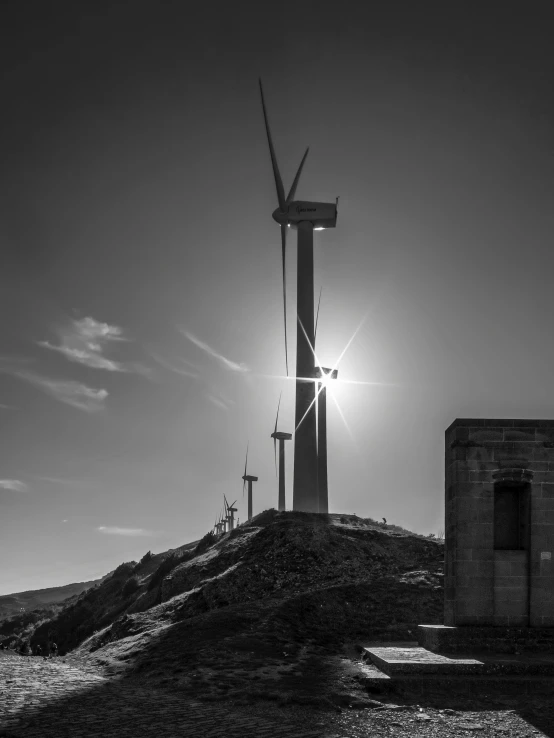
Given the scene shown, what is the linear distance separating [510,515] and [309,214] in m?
Answer: 35.6

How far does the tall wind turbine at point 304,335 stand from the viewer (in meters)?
50.7

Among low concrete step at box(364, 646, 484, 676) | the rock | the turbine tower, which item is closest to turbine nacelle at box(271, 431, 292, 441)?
the turbine tower

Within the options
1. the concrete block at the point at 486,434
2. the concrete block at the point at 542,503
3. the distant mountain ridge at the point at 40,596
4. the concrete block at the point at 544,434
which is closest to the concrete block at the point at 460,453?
the concrete block at the point at 486,434

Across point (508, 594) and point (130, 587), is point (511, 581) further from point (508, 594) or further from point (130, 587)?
point (130, 587)

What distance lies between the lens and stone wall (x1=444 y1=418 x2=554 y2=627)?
758 inches

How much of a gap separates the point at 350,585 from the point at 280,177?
32.3 m

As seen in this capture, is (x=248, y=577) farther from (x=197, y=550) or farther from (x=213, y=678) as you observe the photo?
(x=197, y=550)

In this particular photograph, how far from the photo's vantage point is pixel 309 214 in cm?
5238

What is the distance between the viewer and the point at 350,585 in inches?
1088

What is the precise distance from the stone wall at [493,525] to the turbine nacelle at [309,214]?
114ft

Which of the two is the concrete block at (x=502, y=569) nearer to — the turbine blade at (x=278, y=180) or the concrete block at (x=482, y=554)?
the concrete block at (x=482, y=554)

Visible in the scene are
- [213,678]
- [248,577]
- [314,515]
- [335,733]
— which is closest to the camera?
[335,733]

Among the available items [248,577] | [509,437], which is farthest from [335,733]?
[248,577]

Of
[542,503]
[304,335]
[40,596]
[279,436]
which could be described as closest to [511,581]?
[542,503]
